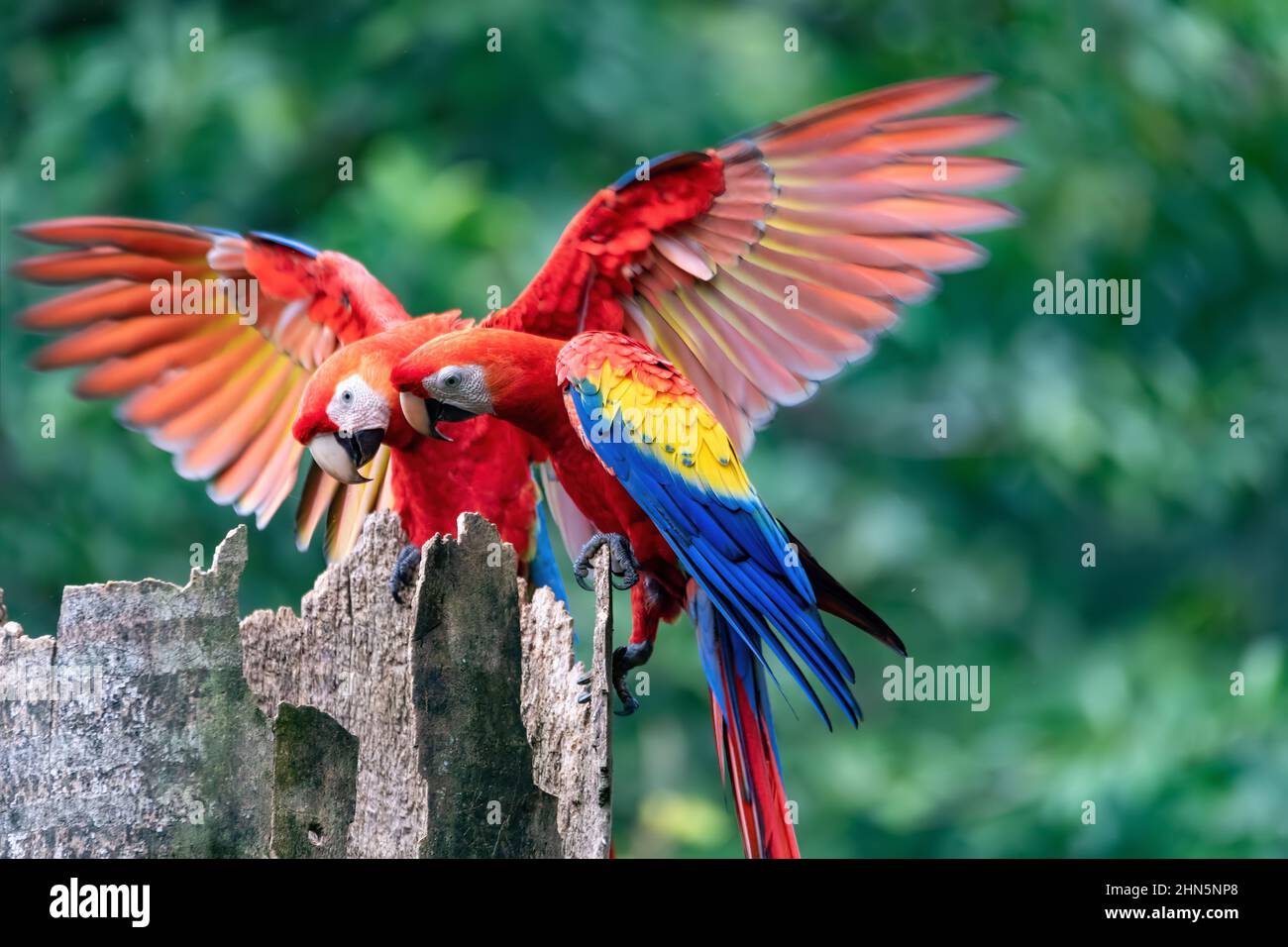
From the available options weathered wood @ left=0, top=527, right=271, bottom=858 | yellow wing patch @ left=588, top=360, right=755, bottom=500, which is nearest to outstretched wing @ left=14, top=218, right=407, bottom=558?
yellow wing patch @ left=588, top=360, right=755, bottom=500

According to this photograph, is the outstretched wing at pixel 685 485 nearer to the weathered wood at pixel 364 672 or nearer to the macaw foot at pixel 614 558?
the macaw foot at pixel 614 558

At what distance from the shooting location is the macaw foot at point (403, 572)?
72.4 inches

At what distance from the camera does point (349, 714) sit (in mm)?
1805

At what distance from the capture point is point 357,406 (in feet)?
7.90

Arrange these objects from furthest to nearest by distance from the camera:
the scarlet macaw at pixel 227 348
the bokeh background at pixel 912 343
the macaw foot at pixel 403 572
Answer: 1. the bokeh background at pixel 912 343
2. the scarlet macaw at pixel 227 348
3. the macaw foot at pixel 403 572

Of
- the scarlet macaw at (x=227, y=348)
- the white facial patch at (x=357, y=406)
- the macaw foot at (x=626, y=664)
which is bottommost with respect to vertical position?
the macaw foot at (x=626, y=664)

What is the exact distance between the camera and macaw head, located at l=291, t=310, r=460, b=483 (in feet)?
7.91

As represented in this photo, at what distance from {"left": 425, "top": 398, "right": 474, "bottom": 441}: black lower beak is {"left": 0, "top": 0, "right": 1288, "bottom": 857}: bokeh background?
242cm

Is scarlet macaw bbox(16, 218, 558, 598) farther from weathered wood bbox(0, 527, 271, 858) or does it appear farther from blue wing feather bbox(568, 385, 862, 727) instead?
weathered wood bbox(0, 527, 271, 858)

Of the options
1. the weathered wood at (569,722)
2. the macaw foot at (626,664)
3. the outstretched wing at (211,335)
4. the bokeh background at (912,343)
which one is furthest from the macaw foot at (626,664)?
the bokeh background at (912,343)

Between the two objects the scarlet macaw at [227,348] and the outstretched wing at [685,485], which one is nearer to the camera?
the outstretched wing at [685,485]

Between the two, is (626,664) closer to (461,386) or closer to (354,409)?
(461,386)

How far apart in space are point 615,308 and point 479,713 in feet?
3.34

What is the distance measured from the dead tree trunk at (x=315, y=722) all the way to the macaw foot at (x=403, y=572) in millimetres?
15
